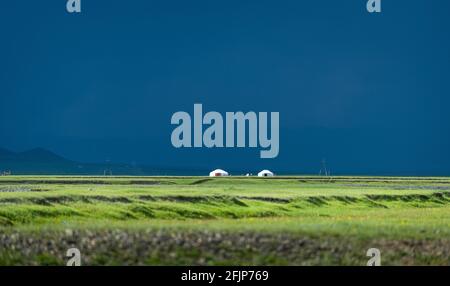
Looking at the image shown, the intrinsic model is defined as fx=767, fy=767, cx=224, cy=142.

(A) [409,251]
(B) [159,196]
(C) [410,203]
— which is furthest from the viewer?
(C) [410,203]

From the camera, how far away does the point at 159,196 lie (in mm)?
65750

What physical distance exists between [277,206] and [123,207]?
15762 mm

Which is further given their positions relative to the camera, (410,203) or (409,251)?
(410,203)

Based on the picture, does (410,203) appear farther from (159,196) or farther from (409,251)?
(409,251)
